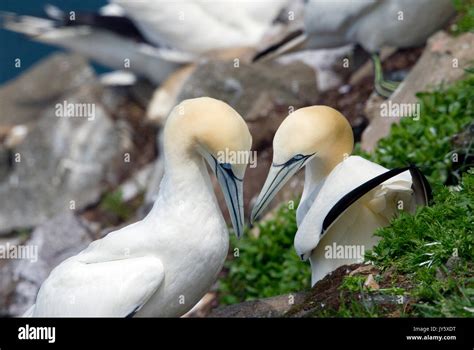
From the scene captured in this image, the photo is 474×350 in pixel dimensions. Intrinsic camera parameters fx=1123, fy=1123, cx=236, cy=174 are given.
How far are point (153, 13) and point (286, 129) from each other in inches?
324

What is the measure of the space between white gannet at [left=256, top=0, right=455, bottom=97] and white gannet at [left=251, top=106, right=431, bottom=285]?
333 centimetres

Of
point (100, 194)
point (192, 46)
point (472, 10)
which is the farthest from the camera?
point (192, 46)

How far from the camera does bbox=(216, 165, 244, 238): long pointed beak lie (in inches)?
235

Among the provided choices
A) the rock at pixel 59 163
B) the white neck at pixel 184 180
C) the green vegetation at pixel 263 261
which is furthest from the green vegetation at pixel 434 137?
the rock at pixel 59 163

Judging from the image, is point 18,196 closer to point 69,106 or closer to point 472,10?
point 69,106

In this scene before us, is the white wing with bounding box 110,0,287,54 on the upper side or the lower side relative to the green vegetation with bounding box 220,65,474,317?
upper

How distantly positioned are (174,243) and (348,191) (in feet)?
3.74

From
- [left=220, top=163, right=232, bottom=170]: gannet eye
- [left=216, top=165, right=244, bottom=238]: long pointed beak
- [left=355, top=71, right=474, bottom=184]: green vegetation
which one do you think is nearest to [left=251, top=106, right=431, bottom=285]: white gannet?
[left=216, top=165, right=244, bottom=238]: long pointed beak

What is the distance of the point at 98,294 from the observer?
587cm

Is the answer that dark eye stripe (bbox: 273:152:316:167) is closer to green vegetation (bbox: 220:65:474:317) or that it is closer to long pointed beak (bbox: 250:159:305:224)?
long pointed beak (bbox: 250:159:305:224)

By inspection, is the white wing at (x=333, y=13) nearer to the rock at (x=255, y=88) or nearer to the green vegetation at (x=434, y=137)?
the rock at (x=255, y=88)

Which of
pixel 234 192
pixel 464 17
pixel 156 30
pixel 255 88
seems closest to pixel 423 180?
pixel 234 192

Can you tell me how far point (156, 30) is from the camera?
14.5 meters
